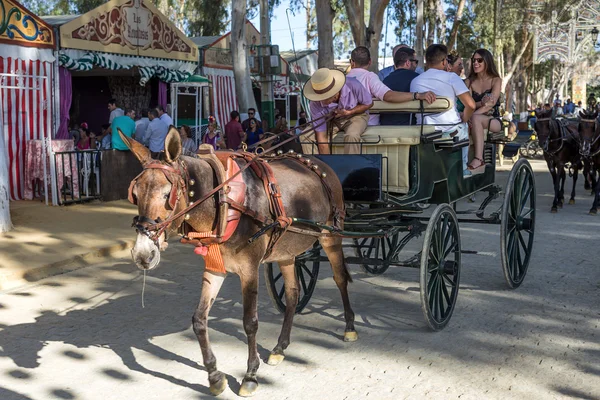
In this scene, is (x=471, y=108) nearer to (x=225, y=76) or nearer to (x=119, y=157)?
(x=119, y=157)

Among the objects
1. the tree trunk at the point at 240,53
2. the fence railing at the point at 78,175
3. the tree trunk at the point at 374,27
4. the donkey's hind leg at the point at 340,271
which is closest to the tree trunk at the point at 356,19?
the tree trunk at the point at 374,27

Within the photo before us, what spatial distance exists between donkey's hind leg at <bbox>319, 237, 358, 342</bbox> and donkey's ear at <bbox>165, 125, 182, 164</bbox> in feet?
6.46

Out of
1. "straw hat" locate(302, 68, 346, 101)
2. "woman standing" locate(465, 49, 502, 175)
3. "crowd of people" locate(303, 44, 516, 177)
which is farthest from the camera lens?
"woman standing" locate(465, 49, 502, 175)

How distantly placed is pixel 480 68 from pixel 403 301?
283cm

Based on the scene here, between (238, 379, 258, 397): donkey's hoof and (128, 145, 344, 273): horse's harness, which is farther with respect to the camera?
(238, 379, 258, 397): donkey's hoof

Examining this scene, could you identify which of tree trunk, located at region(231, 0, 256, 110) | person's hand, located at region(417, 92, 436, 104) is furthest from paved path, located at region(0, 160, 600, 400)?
tree trunk, located at region(231, 0, 256, 110)

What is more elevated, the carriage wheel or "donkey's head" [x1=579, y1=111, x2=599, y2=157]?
"donkey's head" [x1=579, y1=111, x2=599, y2=157]

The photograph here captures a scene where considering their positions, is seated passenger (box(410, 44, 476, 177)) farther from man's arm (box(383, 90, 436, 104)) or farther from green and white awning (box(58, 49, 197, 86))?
green and white awning (box(58, 49, 197, 86))

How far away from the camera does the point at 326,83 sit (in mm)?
6320

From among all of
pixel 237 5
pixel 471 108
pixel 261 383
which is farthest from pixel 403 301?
pixel 237 5

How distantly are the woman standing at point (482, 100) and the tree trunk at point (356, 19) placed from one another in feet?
34.2

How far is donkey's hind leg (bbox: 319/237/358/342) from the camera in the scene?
598 centimetres

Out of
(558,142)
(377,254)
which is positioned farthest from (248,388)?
(558,142)

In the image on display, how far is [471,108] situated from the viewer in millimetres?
7180
